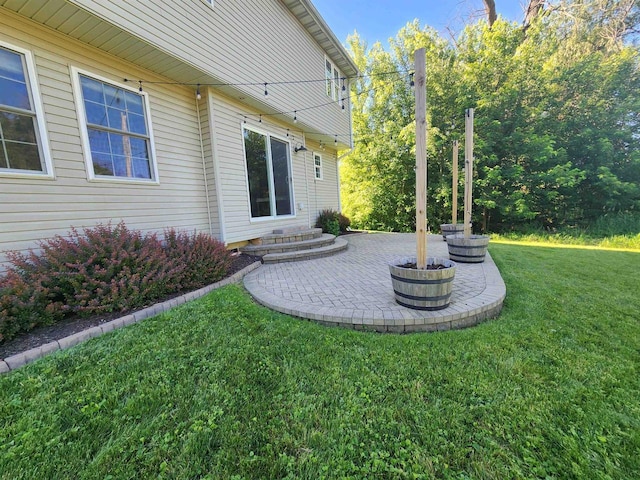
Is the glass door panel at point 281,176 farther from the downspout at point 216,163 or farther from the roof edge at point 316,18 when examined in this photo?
the roof edge at point 316,18

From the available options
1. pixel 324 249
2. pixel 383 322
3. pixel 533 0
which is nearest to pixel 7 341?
pixel 383 322

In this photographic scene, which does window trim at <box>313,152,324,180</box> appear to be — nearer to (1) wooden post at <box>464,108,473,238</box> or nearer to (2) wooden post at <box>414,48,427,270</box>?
(1) wooden post at <box>464,108,473,238</box>

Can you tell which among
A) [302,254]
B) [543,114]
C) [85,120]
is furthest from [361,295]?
[543,114]

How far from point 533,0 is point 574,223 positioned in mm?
9953

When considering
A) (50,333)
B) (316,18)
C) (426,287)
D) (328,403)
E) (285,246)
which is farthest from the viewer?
(316,18)

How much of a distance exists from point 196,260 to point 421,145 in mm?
3332


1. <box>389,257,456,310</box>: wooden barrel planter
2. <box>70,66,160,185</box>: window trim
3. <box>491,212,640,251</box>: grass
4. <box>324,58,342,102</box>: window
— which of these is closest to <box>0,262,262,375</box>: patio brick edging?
<box>70,66,160,185</box>: window trim

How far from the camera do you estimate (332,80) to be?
8.95 meters

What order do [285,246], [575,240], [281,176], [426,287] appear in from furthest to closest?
[575,240] → [281,176] → [285,246] → [426,287]

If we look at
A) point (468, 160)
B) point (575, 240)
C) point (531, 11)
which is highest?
point (531, 11)

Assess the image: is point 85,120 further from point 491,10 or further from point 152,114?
point 491,10

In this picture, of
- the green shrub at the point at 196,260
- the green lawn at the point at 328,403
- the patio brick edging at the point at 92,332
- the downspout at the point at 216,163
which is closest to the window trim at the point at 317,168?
the downspout at the point at 216,163

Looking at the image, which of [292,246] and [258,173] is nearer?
[292,246]

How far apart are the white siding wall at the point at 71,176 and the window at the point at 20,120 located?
9 centimetres
